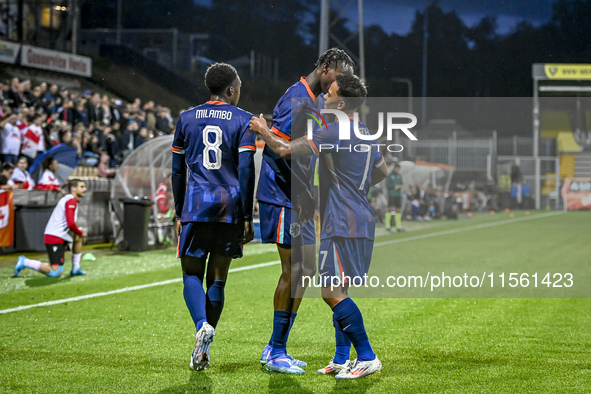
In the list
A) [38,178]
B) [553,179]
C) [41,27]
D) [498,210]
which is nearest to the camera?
[38,178]

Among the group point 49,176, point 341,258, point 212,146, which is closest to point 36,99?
point 49,176

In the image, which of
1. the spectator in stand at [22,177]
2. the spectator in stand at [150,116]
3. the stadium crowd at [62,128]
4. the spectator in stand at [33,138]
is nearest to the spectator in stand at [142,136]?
the stadium crowd at [62,128]

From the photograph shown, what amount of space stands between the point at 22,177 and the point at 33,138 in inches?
80.7

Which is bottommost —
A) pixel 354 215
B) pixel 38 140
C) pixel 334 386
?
pixel 334 386

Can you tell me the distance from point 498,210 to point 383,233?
9.38 meters

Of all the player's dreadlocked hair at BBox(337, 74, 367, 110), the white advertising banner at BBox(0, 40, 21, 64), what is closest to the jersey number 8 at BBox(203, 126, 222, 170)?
the player's dreadlocked hair at BBox(337, 74, 367, 110)

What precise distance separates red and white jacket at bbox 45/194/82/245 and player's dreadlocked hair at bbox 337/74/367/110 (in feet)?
21.0

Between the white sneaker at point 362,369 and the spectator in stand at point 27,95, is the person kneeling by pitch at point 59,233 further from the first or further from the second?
the spectator in stand at point 27,95

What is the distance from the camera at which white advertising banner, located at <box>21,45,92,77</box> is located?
2731cm

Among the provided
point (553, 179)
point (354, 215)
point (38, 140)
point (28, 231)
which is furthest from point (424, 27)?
point (354, 215)

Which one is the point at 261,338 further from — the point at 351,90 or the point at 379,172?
the point at 351,90

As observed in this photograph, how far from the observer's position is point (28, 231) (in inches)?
541

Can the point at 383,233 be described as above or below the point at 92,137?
below

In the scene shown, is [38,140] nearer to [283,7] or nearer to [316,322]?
[316,322]
